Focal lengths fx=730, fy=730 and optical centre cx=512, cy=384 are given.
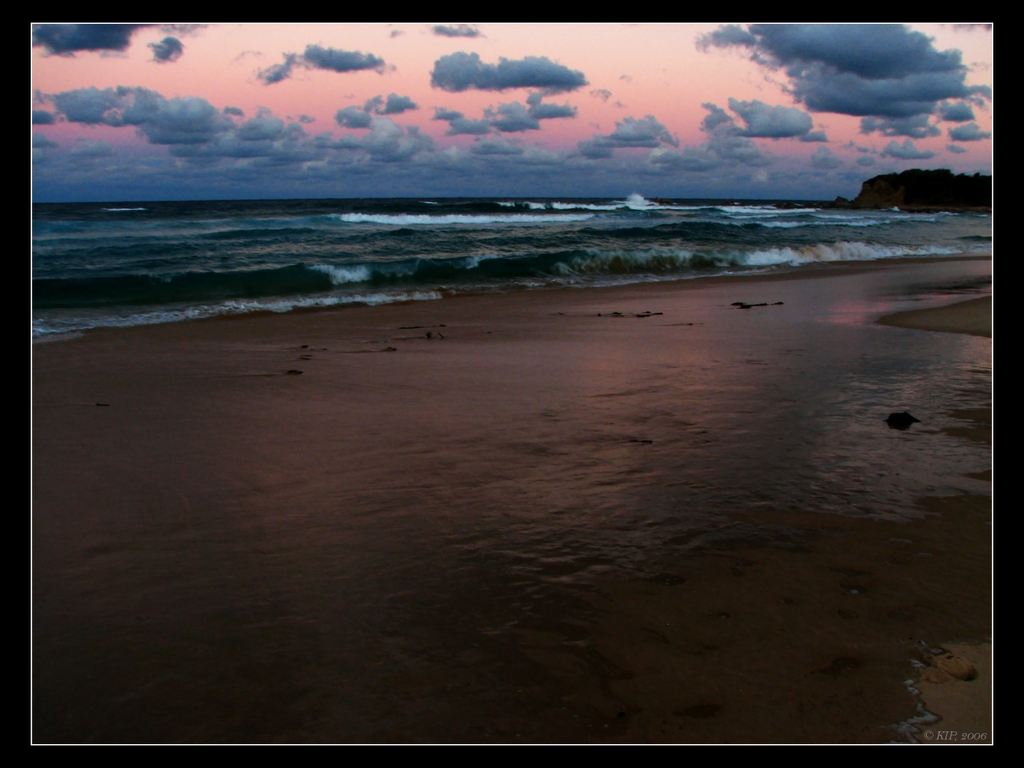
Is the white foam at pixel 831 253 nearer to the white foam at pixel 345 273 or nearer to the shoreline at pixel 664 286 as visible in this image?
the shoreline at pixel 664 286

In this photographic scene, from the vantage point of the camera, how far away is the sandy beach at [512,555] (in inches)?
83.1

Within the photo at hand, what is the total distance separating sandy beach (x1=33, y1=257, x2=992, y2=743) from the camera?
6.93 ft

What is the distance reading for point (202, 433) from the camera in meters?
4.64

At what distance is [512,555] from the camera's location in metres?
2.95

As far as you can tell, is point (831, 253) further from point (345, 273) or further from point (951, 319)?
point (345, 273)

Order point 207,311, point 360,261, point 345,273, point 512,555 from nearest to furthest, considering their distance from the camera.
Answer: point 512,555, point 207,311, point 345,273, point 360,261

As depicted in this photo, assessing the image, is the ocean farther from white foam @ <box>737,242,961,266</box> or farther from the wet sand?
the wet sand

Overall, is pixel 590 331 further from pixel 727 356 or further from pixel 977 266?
pixel 977 266

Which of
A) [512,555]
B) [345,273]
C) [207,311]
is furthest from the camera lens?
[345,273]

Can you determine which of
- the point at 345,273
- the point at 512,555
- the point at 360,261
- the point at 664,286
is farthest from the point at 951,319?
the point at 360,261

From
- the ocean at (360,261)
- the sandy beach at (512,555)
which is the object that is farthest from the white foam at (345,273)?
the sandy beach at (512,555)

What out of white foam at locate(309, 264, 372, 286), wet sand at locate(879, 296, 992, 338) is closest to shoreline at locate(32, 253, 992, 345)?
white foam at locate(309, 264, 372, 286)
